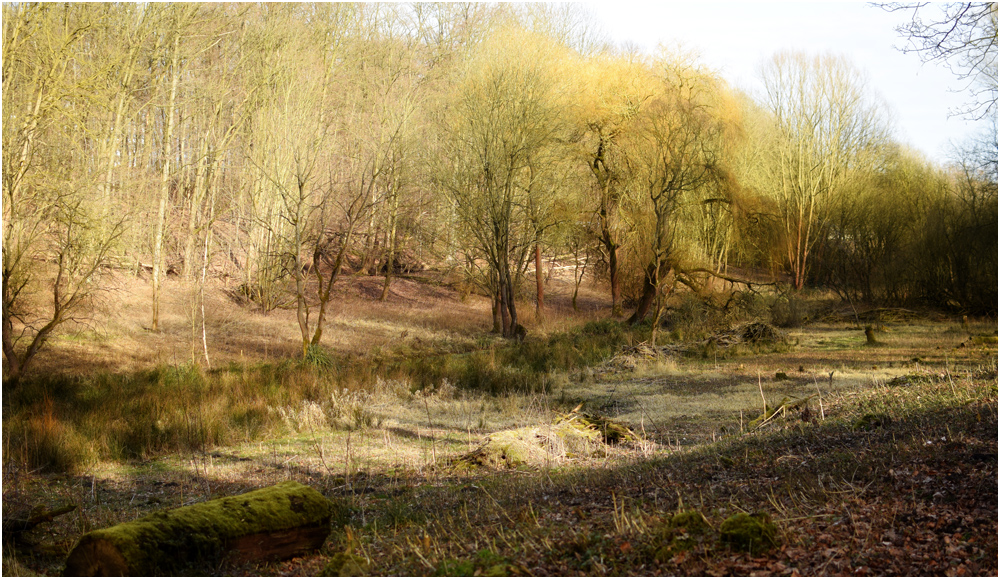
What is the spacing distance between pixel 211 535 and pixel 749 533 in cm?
286

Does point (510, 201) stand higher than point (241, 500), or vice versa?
point (510, 201)

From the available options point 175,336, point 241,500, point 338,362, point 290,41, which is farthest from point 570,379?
point 290,41

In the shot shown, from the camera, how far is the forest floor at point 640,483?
343 centimetres

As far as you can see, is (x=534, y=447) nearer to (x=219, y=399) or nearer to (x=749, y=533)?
(x=749, y=533)

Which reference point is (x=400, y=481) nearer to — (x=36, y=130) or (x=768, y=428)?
(x=768, y=428)

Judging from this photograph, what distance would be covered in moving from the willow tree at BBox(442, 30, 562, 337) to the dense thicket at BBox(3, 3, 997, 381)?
0.23ft

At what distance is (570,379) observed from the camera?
12969 mm

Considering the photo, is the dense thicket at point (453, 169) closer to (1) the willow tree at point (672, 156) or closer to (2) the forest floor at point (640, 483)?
(1) the willow tree at point (672, 156)

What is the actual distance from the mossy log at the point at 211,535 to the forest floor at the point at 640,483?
0.35 ft

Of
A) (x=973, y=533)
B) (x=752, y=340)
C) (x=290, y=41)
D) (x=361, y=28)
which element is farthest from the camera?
(x=361, y=28)

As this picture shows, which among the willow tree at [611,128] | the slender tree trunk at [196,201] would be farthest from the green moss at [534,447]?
the slender tree trunk at [196,201]

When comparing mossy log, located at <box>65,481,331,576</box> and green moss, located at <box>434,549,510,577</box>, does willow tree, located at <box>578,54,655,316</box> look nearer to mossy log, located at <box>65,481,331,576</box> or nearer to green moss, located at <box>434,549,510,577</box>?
mossy log, located at <box>65,481,331,576</box>

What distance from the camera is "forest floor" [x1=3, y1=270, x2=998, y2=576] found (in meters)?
3.43

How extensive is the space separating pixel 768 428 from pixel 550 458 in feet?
7.27
